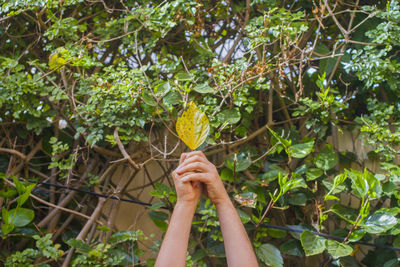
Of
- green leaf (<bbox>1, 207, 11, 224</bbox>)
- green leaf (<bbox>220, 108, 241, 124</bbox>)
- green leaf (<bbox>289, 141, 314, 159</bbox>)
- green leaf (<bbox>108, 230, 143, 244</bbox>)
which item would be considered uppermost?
green leaf (<bbox>220, 108, 241, 124</bbox>)

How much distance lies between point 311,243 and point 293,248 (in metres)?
0.22

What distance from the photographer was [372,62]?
1.76m

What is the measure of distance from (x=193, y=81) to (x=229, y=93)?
19cm

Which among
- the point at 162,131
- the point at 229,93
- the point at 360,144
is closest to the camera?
the point at 229,93

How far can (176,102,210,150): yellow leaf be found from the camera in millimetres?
1160

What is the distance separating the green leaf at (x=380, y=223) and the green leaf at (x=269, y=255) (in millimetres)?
403

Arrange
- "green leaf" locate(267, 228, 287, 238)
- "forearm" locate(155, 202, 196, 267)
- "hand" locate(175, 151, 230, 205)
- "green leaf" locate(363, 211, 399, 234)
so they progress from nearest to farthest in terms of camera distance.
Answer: "forearm" locate(155, 202, 196, 267) → "hand" locate(175, 151, 230, 205) → "green leaf" locate(363, 211, 399, 234) → "green leaf" locate(267, 228, 287, 238)

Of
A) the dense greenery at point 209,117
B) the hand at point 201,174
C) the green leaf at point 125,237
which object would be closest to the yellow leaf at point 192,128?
the hand at point 201,174

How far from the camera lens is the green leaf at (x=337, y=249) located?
157 cm

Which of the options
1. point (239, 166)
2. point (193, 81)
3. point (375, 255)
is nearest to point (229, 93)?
point (193, 81)

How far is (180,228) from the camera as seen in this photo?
103 cm

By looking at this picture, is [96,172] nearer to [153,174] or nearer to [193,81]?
[153,174]

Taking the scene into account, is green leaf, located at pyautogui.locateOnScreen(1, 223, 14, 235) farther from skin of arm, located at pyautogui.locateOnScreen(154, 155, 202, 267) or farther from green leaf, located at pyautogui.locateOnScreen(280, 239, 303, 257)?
green leaf, located at pyautogui.locateOnScreen(280, 239, 303, 257)

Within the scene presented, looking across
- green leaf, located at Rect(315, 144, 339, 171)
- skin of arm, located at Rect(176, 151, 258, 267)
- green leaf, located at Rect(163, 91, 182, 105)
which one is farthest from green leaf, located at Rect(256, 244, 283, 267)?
green leaf, located at Rect(163, 91, 182, 105)
